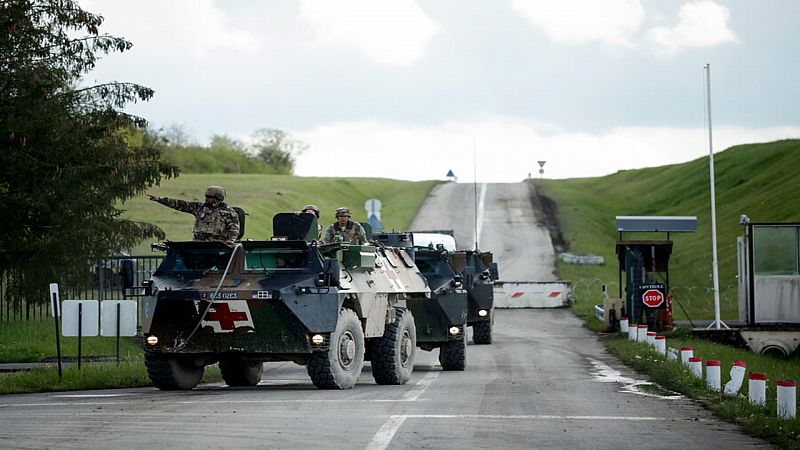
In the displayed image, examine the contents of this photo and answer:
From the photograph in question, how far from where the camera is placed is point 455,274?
78.0 ft

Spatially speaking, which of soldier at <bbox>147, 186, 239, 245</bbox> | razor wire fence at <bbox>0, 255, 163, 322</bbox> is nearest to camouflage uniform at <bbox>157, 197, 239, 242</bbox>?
soldier at <bbox>147, 186, 239, 245</bbox>

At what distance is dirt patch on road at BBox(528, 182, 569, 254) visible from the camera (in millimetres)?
73281

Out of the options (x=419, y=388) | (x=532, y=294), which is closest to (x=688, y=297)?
(x=532, y=294)

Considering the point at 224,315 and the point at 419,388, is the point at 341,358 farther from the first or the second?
the point at 224,315

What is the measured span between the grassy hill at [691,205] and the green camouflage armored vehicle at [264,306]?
28.7 metres

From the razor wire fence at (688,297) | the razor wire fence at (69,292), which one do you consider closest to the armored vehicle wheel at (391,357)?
the razor wire fence at (69,292)

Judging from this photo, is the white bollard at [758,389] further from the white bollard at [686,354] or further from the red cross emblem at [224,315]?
the red cross emblem at [224,315]

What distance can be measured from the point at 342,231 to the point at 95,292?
11731mm

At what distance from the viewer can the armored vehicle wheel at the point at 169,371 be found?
56.5 feet

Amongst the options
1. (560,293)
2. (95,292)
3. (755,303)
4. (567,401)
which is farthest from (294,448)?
(560,293)

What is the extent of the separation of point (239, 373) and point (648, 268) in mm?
18987

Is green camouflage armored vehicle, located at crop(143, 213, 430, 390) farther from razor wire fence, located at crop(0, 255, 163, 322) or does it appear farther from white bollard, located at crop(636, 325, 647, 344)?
white bollard, located at crop(636, 325, 647, 344)

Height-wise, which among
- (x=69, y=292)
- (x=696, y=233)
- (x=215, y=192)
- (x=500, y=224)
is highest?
(x=500, y=224)

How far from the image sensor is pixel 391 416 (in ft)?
42.5
